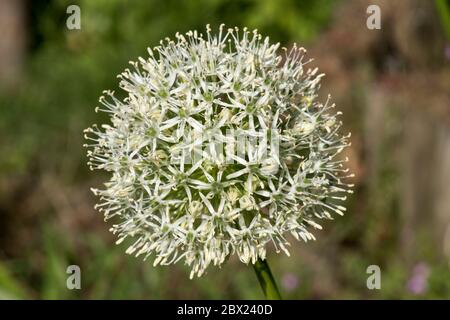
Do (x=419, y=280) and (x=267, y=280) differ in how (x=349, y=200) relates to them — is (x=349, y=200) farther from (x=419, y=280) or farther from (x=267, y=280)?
(x=267, y=280)

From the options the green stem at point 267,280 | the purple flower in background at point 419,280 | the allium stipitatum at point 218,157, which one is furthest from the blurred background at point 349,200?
the green stem at point 267,280

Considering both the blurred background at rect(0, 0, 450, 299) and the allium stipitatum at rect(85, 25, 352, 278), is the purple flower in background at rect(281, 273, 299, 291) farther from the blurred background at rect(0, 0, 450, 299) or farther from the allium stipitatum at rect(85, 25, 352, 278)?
the allium stipitatum at rect(85, 25, 352, 278)

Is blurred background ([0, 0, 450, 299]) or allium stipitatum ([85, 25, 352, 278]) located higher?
blurred background ([0, 0, 450, 299])

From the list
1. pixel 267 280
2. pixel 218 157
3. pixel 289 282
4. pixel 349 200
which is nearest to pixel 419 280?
pixel 289 282

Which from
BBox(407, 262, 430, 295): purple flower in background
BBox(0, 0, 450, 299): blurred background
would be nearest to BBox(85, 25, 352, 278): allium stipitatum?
BBox(0, 0, 450, 299): blurred background

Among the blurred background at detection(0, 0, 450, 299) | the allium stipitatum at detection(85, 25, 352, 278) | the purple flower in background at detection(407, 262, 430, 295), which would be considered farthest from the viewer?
the blurred background at detection(0, 0, 450, 299)

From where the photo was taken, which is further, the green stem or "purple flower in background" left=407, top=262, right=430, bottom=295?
"purple flower in background" left=407, top=262, right=430, bottom=295
